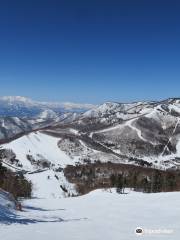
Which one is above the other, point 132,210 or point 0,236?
point 0,236

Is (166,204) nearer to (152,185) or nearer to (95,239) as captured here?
(95,239)

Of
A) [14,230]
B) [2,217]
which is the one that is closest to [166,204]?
[2,217]

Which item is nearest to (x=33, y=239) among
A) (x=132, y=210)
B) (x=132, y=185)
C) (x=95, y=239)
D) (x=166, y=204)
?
(x=95, y=239)

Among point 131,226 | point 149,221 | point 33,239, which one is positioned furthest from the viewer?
point 149,221

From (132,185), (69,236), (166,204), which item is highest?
(69,236)

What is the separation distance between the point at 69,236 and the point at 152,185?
17821 cm

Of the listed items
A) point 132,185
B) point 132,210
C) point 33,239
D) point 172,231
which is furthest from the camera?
point 132,185

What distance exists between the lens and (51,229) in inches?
1004

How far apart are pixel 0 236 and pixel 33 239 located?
1860mm

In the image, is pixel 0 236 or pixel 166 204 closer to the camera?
pixel 0 236

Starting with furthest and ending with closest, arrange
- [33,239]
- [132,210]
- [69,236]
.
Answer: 1. [132,210]
2. [69,236]
3. [33,239]

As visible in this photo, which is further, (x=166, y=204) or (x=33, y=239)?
(x=166, y=204)

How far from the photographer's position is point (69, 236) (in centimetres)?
2317

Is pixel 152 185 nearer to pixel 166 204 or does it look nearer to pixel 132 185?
pixel 132 185
